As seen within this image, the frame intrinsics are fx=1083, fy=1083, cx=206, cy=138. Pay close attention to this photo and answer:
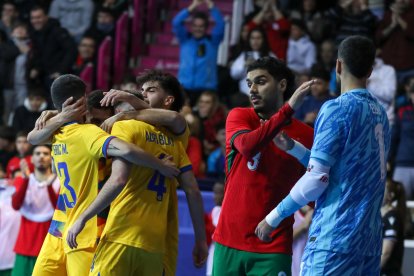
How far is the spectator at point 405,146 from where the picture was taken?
1433cm

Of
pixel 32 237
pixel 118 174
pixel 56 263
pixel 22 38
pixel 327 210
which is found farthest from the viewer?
pixel 22 38

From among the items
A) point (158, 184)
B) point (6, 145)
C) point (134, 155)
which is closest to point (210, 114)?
point (6, 145)

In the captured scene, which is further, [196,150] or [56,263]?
[196,150]

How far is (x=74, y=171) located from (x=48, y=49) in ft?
36.5

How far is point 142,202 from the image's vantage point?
24.2 feet

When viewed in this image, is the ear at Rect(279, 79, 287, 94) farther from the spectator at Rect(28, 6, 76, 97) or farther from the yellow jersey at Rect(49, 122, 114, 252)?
the spectator at Rect(28, 6, 76, 97)

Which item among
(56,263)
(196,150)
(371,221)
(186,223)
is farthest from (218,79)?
(371,221)

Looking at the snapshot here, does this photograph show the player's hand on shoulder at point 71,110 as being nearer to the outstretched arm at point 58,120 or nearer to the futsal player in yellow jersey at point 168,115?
the outstretched arm at point 58,120

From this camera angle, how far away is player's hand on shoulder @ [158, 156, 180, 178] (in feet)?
24.3

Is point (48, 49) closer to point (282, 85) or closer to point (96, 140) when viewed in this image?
point (282, 85)

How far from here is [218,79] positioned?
56.9ft

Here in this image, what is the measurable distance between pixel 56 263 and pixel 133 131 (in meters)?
1.23

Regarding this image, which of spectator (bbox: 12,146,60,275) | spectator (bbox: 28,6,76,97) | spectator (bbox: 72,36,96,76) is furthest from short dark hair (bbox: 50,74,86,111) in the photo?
spectator (bbox: 72,36,96,76)

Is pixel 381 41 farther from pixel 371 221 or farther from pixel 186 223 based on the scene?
pixel 371 221
